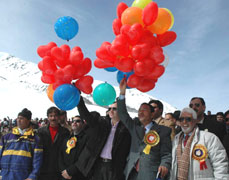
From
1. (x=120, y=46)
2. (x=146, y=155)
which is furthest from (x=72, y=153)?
(x=120, y=46)

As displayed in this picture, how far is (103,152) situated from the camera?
10.2ft

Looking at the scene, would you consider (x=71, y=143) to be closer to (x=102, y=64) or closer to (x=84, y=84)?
(x=84, y=84)

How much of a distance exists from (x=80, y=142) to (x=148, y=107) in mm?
1305

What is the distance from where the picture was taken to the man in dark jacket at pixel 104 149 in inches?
118

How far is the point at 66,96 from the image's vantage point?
2.87 meters

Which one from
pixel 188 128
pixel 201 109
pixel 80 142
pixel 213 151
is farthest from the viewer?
pixel 80 142

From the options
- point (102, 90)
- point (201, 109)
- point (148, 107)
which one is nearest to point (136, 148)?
point (148, 107)

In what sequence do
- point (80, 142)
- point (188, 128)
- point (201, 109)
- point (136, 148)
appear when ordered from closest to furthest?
point (188, 128) < point (136, 148) < point (201, 109) < point (80, 142)

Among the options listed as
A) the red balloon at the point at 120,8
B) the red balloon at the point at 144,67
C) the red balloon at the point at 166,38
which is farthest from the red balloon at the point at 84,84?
the red balloon at the point at 166,38

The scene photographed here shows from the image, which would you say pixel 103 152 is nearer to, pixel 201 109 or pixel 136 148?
pixel 136 148

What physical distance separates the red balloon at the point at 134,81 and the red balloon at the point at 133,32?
47cm

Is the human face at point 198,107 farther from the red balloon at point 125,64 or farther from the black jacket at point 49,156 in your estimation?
the black jacket at point 49,156

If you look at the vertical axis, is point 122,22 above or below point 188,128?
above

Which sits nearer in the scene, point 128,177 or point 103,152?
point 128,177
